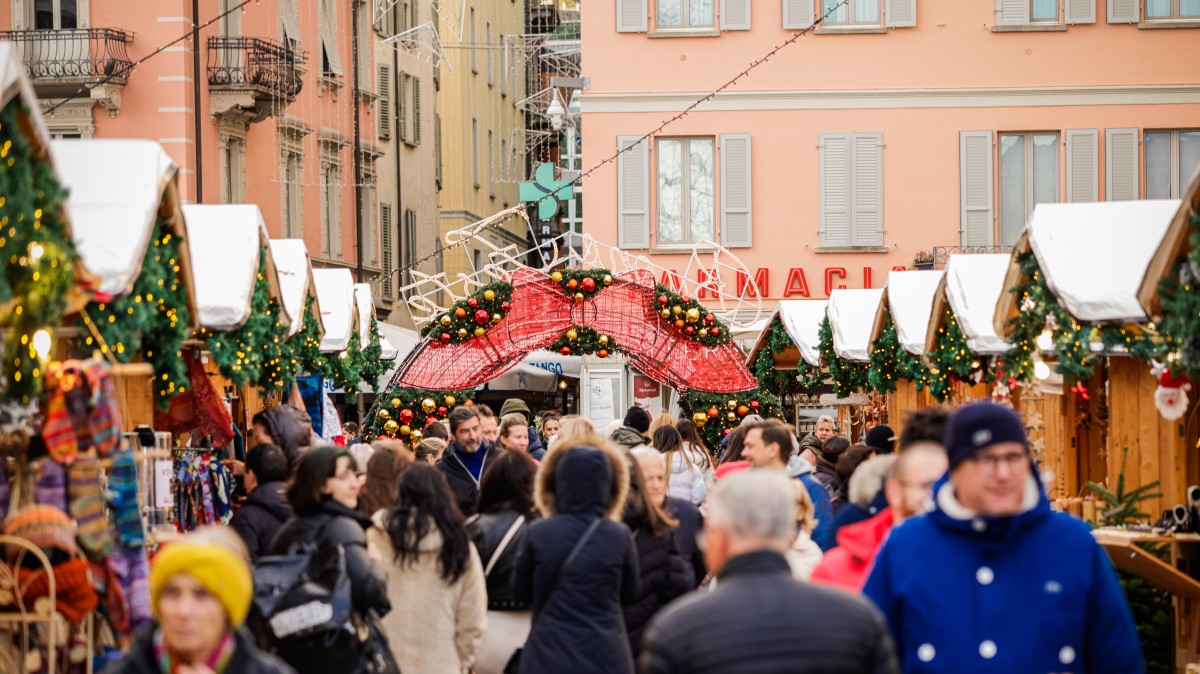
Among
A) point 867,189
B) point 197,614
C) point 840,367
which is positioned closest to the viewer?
point 197,614

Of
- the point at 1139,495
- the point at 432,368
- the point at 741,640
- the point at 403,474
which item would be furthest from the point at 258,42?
the point at 741,640

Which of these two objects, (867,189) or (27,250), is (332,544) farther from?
(867,189)

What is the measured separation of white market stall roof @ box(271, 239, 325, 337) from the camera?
1445 centimetres

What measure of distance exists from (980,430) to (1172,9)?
2486cm

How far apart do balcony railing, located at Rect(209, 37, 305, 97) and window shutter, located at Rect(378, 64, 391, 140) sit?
7.97m

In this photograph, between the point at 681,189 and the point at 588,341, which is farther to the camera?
the point at 681,189

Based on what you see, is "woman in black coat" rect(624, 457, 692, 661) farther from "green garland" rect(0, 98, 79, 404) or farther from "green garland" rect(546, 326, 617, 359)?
"green garland" rect(546, 326, 617, 359)

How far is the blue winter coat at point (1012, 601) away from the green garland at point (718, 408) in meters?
16.0

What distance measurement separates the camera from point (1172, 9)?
1109 inches

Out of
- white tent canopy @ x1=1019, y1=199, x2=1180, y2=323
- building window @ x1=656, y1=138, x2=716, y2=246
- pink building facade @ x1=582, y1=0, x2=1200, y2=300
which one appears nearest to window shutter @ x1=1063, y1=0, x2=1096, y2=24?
pink building facade @ x1=582, y1=0, x2=1200, y2=300

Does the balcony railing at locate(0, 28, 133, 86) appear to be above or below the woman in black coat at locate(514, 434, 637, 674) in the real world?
above

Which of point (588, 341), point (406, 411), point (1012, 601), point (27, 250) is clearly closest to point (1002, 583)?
point (1012, 601)

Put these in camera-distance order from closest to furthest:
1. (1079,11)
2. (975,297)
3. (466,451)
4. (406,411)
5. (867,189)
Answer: (466,451) → (975,297) → (406,411) → (1079,11) → (867,189)

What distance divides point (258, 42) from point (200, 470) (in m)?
17.6
